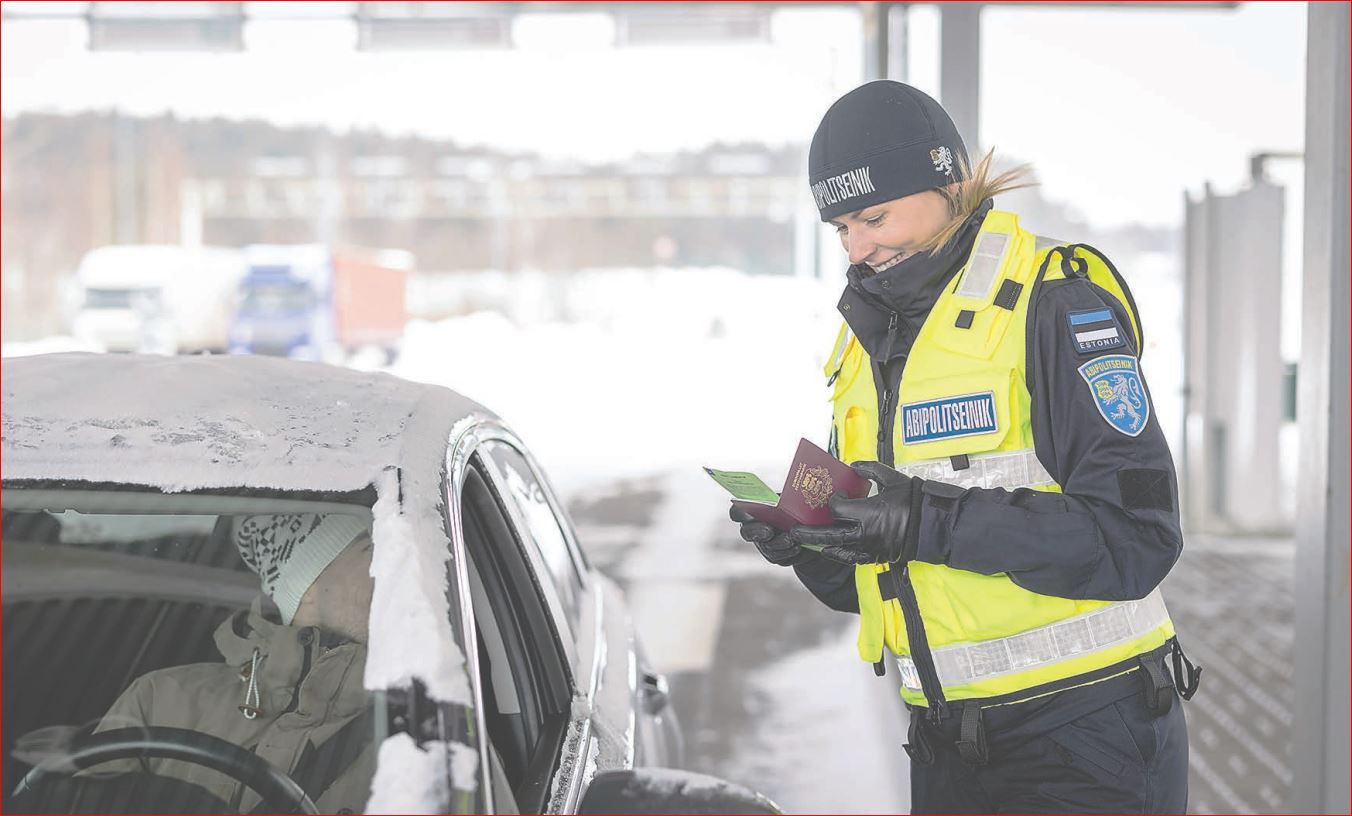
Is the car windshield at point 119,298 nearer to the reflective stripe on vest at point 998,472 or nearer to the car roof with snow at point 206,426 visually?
the car roof with snow at point 206,426

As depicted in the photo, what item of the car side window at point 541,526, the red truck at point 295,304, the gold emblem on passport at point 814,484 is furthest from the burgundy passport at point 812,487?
the red truck at point 295,304

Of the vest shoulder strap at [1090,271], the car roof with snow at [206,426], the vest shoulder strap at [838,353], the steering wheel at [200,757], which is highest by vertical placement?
the vest shoulder strap at [1090,271]

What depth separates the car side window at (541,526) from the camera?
7.82ft

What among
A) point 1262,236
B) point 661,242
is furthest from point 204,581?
point 661,242

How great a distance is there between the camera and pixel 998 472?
192 centimetres

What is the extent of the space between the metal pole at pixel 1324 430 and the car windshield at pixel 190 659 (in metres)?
2.77

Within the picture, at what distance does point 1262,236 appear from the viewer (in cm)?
1050

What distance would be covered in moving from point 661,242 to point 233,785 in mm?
55364

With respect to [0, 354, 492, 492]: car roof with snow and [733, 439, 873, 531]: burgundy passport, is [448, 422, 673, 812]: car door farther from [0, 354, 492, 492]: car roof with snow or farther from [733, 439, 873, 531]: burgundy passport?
[733, 439, 873, 531]: burgundy passport

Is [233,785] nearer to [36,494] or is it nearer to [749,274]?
[36,494]

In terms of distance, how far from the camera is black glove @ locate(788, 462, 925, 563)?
72.6 inches

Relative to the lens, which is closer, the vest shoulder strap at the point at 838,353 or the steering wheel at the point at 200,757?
the steering wheel at the point at 200,757

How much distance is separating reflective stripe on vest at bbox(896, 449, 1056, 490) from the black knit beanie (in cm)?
42

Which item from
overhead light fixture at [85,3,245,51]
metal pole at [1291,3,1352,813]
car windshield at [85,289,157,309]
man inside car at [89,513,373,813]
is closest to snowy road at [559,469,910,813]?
metal pole at [1291,3,1352,813]
